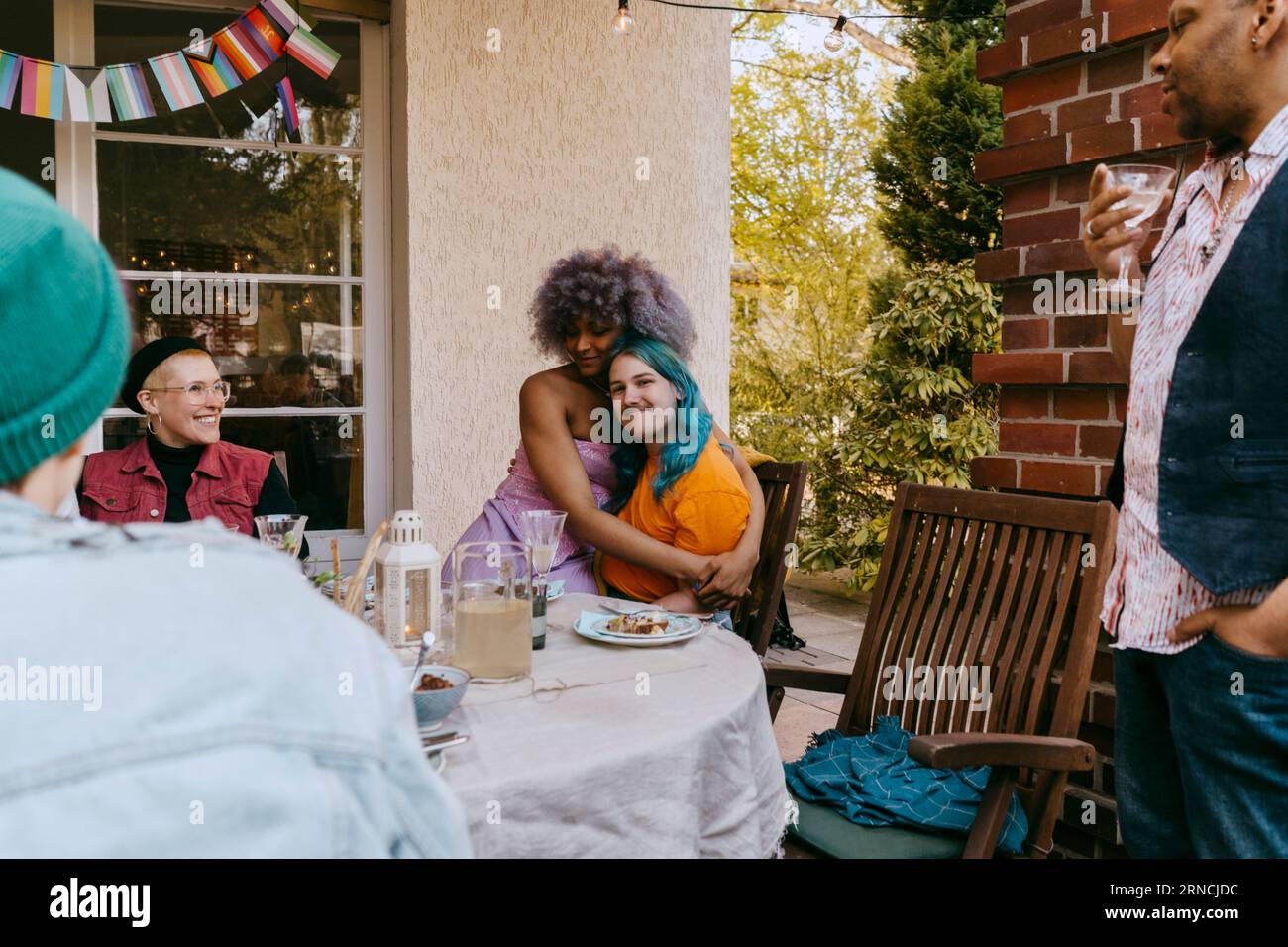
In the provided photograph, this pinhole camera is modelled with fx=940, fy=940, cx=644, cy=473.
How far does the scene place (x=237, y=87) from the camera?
3443 millimetres

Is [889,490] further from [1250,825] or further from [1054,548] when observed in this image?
[1250,825]

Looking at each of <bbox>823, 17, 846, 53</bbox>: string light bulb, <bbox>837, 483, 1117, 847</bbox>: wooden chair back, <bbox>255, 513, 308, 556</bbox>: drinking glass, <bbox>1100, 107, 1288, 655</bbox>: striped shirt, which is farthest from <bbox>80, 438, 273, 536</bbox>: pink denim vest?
<bbox>823, 17, 846, 53</bbox>: string light bulb

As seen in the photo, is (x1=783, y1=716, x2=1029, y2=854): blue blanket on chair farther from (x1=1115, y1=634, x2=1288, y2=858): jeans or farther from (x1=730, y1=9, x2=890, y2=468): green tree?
(x1=730, y1=9, x2=890, y2=468): green tree

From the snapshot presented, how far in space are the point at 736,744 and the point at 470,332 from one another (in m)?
2.65

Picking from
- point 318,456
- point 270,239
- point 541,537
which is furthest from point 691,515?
point 270,239

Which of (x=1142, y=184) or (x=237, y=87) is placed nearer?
(x=1142, y=184)

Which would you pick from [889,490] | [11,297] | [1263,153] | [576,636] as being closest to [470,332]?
[576,636]

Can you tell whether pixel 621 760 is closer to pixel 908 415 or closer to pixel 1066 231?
pixel 1066 231

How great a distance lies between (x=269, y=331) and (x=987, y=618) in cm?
286

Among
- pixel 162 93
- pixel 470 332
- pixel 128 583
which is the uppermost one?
pixel 162 93

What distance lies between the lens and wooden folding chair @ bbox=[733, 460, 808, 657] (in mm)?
2559

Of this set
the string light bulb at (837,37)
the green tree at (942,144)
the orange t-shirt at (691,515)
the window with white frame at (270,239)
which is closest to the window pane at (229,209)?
the window with white frame at (270,239)

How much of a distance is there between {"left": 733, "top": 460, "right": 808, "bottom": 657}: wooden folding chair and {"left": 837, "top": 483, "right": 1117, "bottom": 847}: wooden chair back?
1.24 ft
